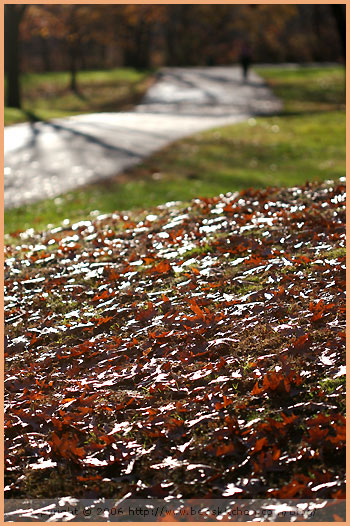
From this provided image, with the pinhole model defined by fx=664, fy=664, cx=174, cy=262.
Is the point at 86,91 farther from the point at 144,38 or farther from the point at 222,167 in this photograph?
the point at 222,167

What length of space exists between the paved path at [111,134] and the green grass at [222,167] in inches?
35.8

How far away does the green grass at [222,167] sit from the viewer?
12.7 metres

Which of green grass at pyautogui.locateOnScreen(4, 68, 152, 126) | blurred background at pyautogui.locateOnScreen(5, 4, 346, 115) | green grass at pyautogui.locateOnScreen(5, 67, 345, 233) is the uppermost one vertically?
blurred background at pyautogui.locateOnScreen(5, 4, 346, 115)

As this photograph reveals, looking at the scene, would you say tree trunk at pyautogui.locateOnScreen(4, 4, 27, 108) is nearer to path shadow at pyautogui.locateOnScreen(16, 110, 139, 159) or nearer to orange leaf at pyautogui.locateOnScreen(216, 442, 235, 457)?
path shadow at pyautogui.locateOnScreen(16, 110, 139, 159)

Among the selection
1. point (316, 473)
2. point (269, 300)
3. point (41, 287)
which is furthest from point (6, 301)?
point (316, 473)

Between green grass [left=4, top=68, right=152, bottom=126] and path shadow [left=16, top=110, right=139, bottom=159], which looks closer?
path shadow [left=16, top=110, right=139, bottom=159]

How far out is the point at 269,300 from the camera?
6285mm

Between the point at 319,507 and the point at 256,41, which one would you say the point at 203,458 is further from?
the point at 256,41

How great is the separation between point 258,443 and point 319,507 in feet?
1.92

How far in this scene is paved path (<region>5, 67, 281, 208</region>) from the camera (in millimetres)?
15648

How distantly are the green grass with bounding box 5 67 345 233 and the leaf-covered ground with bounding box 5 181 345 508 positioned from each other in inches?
158

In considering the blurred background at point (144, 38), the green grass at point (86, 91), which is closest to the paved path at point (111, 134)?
the green grass at point (86, 91)

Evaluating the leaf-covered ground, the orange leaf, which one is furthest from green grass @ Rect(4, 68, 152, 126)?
the orange leaf

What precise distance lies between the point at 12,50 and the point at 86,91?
10.3 metres
